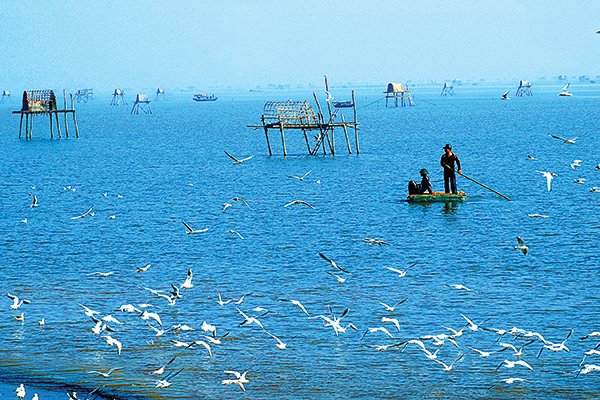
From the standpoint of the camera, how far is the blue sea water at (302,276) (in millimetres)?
24766

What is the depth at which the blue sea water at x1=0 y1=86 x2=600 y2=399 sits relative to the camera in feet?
81.3

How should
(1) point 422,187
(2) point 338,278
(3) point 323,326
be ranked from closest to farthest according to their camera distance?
(3) point 323,326 < (2) point 338,278 < (1) point 422,187

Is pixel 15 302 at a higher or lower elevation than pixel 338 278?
higher

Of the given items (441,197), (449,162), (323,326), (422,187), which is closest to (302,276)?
(323,326)

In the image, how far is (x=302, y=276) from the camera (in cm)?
3656

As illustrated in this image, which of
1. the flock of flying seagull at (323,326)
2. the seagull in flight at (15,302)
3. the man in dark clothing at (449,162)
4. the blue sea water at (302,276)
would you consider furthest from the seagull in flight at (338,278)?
the man in dark clothing at (449,162)

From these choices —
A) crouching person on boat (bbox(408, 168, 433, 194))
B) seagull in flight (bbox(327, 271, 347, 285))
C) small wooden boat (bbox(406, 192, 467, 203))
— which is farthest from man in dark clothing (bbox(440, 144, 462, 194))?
seagull in flight (bbox(327, 271, 347, 285))

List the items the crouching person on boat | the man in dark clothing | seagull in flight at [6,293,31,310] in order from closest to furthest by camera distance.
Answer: seagull in flight at [6,293,31,310] → the man in dark clothing → the crouching person on boat

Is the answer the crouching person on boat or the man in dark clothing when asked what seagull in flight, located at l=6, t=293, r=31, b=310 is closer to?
the man in dark clothing

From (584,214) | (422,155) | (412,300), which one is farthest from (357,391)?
(422,155)

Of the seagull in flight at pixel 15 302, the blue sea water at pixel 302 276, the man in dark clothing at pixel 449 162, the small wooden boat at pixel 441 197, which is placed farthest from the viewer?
the small wooden boat at pixel 441 197

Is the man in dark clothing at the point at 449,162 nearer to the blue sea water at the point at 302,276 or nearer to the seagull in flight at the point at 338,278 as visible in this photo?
the blue sea water at the point at 302,276

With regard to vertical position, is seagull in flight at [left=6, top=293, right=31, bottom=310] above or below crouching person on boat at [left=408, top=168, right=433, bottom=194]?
above

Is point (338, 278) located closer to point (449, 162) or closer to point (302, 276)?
point (302, 276)
